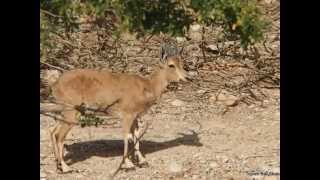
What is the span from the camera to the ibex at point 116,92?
29.8ft

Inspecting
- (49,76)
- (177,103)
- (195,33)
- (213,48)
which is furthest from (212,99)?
(195,33)

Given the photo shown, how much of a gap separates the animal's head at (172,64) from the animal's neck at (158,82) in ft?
0.17

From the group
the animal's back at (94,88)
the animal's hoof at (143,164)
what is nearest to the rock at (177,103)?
the animal's back at (94,88)

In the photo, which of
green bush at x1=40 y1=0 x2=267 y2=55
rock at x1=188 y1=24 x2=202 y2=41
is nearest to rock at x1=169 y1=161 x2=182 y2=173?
green bush at x1=40 y1=0 x2=267 y2=55

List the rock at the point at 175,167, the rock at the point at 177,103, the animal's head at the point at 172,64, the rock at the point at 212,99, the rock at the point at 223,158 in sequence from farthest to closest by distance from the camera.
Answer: the rock at the point at 212,99
the rock at the point at 177,103
the animal's head at the point at 172,64
the rock at the point at 223,158
the rock at the point at 175,167

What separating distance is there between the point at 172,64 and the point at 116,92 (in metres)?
0.81

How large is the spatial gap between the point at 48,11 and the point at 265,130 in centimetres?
320

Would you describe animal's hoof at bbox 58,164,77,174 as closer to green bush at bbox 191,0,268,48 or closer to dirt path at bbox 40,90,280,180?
dirt path at bbox 40,90,280,180

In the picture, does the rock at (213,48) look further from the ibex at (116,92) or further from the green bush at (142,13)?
the green bush at (142,13)

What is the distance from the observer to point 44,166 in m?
9.07

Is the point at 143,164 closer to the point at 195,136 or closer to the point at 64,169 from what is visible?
the point at 64,169

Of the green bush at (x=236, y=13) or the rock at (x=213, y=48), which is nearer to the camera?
the green bush at (x=236, y=13)

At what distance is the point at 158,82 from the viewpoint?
386 inches
